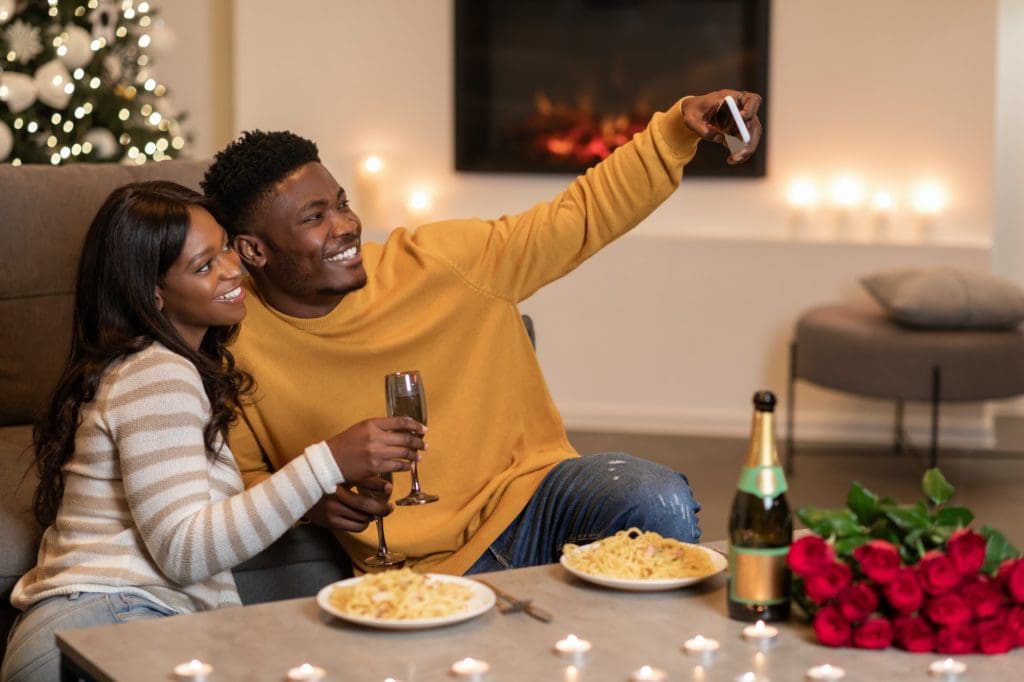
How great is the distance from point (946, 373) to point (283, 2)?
9.32 feet

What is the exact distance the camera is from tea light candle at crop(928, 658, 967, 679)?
57.1 inches

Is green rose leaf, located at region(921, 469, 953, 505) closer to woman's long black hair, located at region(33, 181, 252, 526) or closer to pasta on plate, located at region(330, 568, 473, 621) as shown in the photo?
pasta on plate, located at region(330, 568, 473, 621)

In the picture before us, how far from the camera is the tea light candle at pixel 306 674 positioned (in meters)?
1.45

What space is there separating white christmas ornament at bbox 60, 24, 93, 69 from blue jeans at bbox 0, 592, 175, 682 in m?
3.09

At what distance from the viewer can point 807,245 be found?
5180 millimetres

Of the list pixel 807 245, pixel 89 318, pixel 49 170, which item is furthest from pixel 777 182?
pixel 89 318

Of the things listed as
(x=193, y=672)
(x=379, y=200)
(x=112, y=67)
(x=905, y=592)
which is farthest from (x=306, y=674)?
(x=379, y=200)

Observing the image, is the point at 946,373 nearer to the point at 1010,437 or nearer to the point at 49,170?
the point at 1010,437

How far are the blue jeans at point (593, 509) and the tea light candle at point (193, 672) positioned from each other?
0.81m

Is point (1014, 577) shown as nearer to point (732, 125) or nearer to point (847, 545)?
point (847, 545)

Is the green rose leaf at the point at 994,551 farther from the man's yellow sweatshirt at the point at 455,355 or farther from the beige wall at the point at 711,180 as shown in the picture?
the beige wall at the point at 711,180

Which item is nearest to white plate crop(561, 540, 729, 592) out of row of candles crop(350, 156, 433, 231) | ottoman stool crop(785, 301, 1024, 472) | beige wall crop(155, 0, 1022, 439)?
ottoman stool crop(785, 301, 1024, 472)

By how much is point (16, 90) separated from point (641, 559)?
3.29 meters

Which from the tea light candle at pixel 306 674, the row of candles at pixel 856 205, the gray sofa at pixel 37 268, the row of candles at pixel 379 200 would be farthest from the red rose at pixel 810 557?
the row of candles at pixel 379 200
